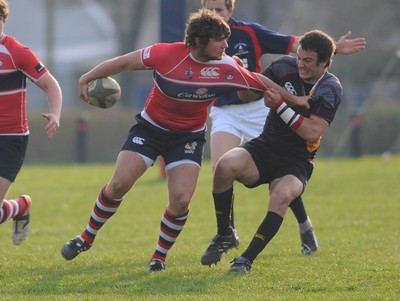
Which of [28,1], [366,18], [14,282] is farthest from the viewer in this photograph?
[28,1]

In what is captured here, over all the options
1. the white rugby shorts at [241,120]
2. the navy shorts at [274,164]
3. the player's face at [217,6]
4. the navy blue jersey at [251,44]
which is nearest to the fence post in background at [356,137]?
the white rugby shorts at [241,120]

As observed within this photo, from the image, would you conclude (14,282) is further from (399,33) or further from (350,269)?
(399,33)

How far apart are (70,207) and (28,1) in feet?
113

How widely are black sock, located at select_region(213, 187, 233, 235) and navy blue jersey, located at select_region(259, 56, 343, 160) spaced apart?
1.76ft

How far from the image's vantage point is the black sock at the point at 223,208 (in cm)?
729

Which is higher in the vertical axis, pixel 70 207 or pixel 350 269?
Result: pixel 350 269

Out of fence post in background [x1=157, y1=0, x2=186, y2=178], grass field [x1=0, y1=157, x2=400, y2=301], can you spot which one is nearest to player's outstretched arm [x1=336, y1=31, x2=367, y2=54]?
grass field [x1=0, y1=157, x2=400, y2=301]

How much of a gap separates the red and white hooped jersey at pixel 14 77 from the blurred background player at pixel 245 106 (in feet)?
5.73

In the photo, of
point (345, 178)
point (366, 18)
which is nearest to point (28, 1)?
point (366, 18)

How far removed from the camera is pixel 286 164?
726 centimetres

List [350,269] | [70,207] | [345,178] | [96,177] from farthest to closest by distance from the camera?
[96,177], [345,178], [70,207], [350,269]

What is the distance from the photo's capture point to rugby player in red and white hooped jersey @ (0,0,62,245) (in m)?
7.27

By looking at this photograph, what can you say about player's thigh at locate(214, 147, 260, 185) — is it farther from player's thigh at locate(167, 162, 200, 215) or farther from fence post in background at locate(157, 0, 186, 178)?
fence post in background at locate(157, 0, 186, 178)

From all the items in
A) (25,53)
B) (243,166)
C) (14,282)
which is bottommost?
(14,282)
